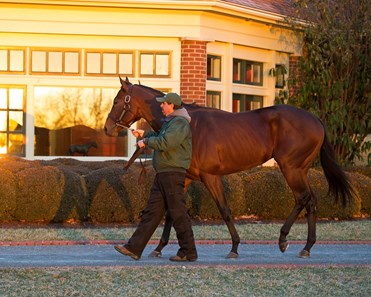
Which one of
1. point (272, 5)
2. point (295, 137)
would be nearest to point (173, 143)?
point (295, 137)

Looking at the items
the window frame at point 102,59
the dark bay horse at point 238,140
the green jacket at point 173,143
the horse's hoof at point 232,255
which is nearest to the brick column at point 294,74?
the window frame at point 102,59

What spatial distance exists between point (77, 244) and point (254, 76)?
403 inches

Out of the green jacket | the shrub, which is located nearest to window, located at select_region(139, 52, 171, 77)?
the shrub

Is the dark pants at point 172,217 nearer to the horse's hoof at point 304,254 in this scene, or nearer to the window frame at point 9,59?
the horse's hoof at point 304,254

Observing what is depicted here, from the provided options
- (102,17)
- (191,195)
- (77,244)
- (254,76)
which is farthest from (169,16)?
(77,244)

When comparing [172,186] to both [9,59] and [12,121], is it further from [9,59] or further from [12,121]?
[9,59]

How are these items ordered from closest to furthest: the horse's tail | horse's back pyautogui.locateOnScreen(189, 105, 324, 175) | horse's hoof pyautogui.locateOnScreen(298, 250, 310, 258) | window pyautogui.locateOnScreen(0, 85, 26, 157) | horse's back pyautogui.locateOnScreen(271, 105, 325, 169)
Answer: horse's back pyautogui.locateOnScreen(189, 105, 324, 175), horse's hoof pyautogui.locateOnScreen(298, 250, 310, 258), horse's back pyautogui.locateOnScreen(271, 105, 325, 169), the horse's tail, window pyautogui.locateOnScreen(0, 85, 26, 157)

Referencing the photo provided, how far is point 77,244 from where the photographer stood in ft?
45.7

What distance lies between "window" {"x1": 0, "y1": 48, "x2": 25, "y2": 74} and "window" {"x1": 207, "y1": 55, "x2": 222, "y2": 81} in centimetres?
397

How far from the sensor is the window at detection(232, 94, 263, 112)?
22.6m

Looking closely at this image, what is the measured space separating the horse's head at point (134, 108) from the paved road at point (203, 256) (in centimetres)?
166

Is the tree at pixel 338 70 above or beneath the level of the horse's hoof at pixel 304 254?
above

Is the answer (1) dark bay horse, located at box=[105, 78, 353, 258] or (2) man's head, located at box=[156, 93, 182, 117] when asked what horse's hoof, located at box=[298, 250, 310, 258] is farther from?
(2) man's head, located at box=[156, 93, 182, 117]

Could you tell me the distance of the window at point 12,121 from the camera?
817 inches
